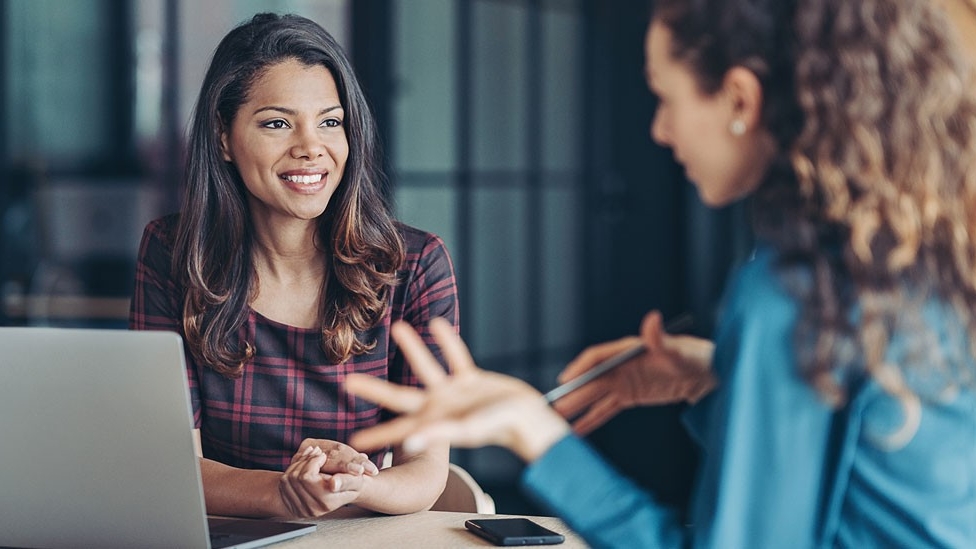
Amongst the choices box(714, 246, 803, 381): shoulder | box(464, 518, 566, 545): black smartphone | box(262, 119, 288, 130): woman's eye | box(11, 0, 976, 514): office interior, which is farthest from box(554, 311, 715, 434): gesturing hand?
box(11, 0, 976, 514): office interior

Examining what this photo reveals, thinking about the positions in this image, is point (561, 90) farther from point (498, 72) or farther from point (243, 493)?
point (243, 493)

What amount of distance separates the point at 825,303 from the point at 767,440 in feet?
0.44

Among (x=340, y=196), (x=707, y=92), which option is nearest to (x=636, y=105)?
(x=340, y=196)

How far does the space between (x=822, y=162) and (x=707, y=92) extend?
0.13 meters

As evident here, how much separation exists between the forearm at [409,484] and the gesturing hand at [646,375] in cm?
36

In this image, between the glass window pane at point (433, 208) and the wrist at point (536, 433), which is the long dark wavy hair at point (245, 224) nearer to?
the wrist at point (536, 433)

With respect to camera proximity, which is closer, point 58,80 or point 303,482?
point 303,482

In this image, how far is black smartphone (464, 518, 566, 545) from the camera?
4.74 ft

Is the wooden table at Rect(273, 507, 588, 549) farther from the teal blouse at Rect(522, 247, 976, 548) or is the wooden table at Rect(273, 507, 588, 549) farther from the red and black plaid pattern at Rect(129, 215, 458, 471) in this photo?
the teal blouse at Rect(522, 247, 976, 548)

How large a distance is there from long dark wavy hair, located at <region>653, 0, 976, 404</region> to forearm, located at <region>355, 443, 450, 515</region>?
0.75m

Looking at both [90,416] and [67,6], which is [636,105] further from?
[90,416]

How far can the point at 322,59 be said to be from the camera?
1.83 m

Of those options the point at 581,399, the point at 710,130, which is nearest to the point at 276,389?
the point at 581,399

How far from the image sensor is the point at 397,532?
1524mm
